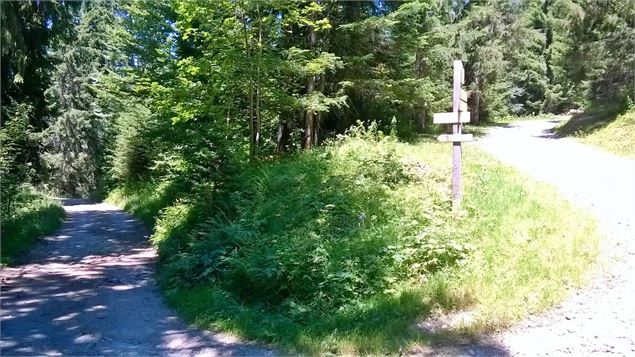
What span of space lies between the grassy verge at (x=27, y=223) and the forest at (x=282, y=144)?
0.31 ft

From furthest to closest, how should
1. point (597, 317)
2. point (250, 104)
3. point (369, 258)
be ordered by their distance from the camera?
point (250, 104)
point (369, 258)
point (597, 317)

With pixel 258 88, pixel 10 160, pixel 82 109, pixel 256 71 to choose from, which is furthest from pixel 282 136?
pixel 82 109

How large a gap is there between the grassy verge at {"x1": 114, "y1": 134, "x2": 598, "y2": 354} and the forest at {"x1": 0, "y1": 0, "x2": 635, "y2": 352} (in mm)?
34

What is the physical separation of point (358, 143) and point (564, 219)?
584cm

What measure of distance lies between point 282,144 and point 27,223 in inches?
314

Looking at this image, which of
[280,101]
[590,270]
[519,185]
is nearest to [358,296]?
[590,270]

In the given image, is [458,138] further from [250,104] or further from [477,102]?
[477,102]

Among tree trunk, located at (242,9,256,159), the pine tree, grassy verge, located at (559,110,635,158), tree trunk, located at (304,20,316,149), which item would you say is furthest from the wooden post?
the pine tree

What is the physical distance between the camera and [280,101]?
1291 cm

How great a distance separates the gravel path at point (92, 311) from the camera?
5.12m

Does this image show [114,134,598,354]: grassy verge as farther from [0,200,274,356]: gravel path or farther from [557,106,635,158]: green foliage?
[557,106,635,158]: green foliage

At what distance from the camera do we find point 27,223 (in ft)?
37.9

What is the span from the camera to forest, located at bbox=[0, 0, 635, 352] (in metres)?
6.21

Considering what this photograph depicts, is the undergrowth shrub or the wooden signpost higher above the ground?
the wooden signpost
